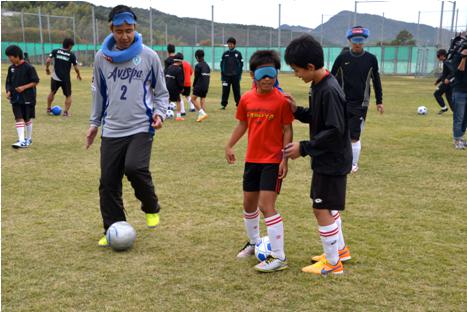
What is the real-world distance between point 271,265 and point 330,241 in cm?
53

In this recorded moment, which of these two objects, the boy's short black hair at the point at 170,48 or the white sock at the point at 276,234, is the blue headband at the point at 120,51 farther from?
the boy's short black hair at the point at 170,48

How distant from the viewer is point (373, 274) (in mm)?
4262

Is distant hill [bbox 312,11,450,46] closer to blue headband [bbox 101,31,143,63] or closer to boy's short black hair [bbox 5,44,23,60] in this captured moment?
boy's short black hair [bbox 5,44,23,60]

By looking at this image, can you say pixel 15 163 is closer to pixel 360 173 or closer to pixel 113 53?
pixel 113 53

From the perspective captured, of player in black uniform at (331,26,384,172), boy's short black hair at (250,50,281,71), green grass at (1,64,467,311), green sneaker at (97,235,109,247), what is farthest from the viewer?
player in black uniform at (331,26,384,172)

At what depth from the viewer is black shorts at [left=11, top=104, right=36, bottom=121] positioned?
9914 mm

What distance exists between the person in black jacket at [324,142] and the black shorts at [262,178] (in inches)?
10.2

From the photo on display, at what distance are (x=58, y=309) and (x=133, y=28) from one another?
253 cm

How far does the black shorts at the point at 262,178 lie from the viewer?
4246 millimetres

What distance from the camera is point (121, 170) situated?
4926 millimetres

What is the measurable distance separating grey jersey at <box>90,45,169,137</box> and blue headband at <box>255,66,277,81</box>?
3.67ft

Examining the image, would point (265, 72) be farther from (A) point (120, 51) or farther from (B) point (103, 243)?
(B) point (103, 243)

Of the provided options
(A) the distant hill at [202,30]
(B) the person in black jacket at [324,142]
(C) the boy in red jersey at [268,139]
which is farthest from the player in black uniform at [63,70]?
(A) the distant hill at [202,30]

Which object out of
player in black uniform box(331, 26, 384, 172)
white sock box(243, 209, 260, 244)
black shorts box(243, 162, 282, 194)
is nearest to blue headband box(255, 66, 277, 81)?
black shorts box(243, 162, 282, 194)
